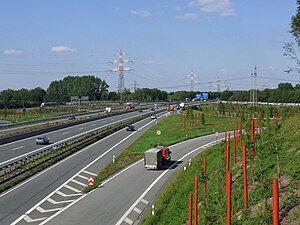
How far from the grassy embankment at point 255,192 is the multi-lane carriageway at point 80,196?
207 cm

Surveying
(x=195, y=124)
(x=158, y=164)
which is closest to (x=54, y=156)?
(x=158, y=164)

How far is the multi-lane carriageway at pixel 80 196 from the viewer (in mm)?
29156

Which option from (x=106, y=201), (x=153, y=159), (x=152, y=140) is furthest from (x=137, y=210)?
(x=152, y=140)

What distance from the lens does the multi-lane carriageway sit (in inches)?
1148

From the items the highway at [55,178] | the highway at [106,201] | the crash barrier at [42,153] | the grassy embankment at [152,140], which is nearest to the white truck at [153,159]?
the highway at [106,201]

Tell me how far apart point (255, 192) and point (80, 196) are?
55.5ft

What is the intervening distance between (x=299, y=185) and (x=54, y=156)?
1426 inches

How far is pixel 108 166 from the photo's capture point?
49281 millimetres

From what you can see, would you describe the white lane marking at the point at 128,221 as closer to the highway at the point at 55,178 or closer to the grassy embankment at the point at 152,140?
the highway at the point at 55,178

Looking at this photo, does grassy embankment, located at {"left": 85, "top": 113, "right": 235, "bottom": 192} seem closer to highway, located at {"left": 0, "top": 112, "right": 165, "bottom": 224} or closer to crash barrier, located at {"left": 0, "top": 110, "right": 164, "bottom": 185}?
highway, located at {"left": 0, "top": 112, "right": 165, "bottom": 224}

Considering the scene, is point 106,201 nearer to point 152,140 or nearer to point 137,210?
point 137,210

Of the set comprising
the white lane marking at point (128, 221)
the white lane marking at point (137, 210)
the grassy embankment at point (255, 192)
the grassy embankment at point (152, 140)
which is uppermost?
the grassy embankment at point (255, 192)

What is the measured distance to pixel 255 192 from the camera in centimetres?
2194

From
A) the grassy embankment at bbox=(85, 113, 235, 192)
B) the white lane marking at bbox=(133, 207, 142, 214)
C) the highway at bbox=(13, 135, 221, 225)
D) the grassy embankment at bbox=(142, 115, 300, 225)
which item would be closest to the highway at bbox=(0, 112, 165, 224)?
the highway at bbox=(13, 135, 221, 225)
